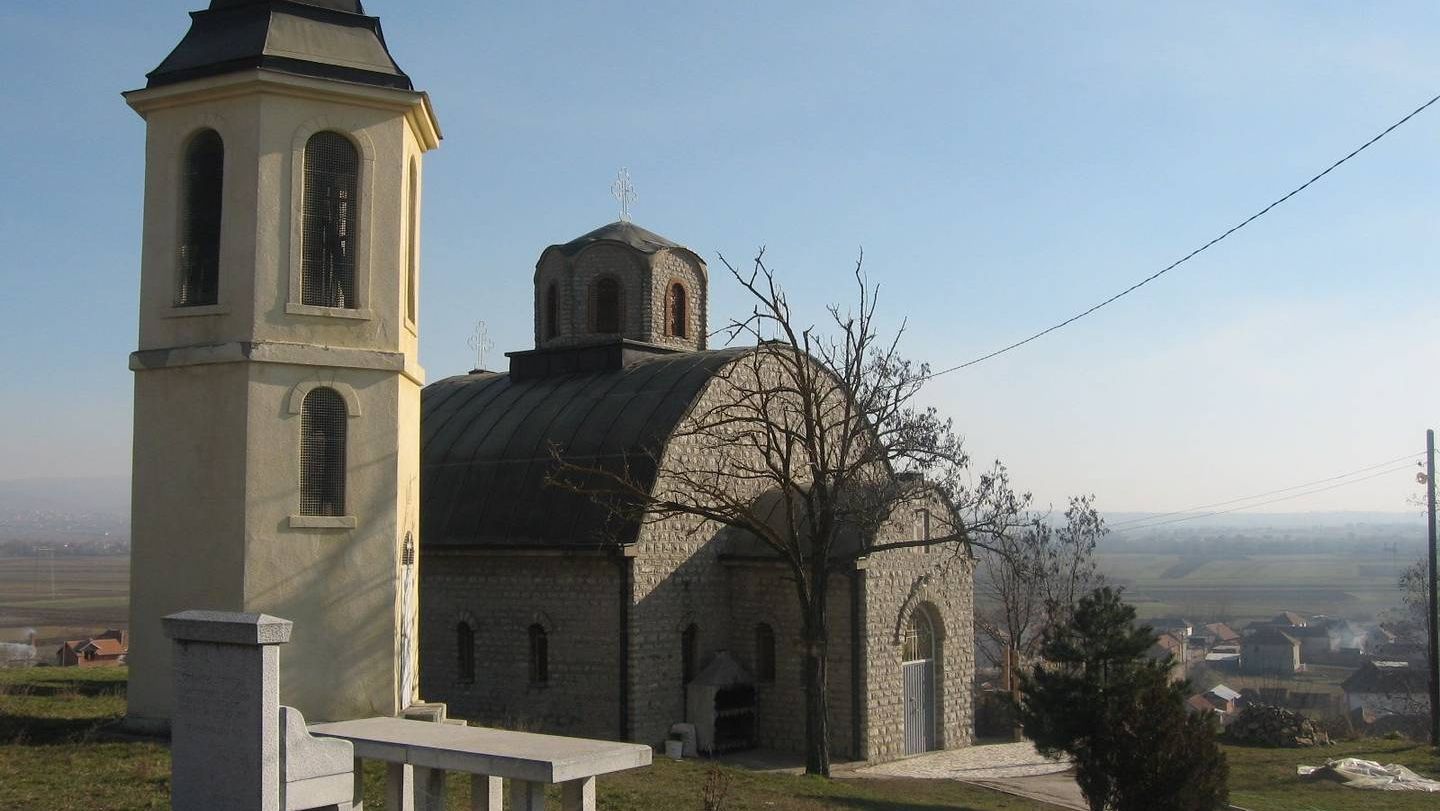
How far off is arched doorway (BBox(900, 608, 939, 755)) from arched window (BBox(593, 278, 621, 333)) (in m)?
9.19

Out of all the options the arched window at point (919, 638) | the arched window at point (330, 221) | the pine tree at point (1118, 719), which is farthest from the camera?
the arched window at point (919, 638)

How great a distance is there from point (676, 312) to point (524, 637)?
28.9ft

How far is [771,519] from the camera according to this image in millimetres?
23344

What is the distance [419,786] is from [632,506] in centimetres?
1024

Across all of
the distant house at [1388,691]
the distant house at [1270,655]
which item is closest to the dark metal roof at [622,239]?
the distant house at [1388,691]

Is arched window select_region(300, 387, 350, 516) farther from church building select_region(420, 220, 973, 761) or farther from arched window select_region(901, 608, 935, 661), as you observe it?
arched window select_region(901, 608, 935, 661)

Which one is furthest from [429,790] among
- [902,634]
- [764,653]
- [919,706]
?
[919,706]

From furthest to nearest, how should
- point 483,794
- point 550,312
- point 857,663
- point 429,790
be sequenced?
point 550,312
point 857,663
point 429,790
point 483,794

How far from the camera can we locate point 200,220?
13938 millimetres

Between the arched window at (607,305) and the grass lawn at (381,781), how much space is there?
38.0ft

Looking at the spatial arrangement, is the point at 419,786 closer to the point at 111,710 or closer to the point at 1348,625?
the point at 111,710

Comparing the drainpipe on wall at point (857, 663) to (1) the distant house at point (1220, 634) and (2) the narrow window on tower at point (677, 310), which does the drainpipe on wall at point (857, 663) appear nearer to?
(2) the narrow window on tower at point (677, 310)

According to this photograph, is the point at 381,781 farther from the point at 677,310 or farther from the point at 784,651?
the point at 677,310

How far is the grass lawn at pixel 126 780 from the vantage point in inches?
437
